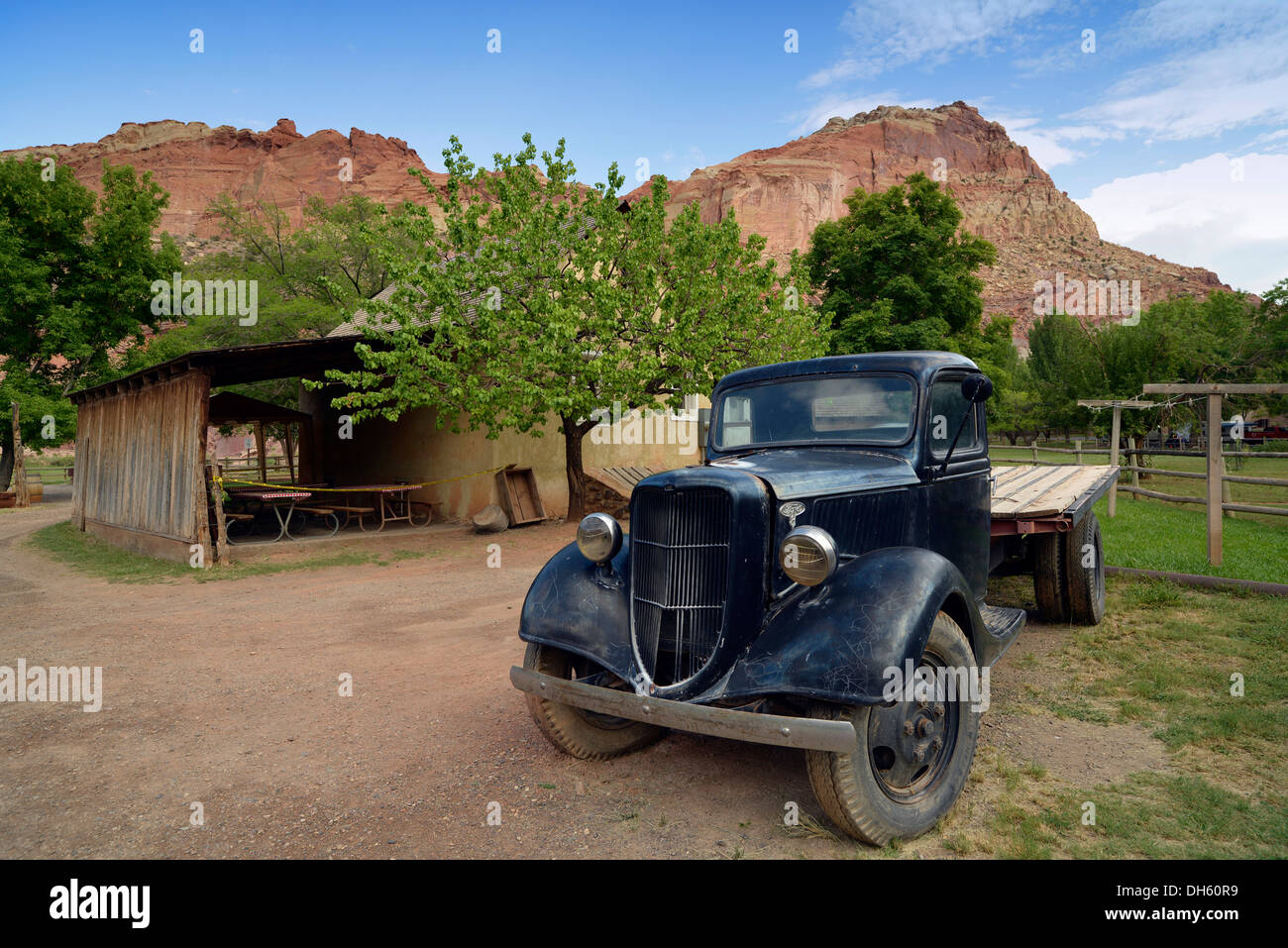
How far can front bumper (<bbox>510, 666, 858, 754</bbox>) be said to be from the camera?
107 inches

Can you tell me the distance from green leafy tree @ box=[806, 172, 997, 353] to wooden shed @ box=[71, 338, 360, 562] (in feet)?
64.4

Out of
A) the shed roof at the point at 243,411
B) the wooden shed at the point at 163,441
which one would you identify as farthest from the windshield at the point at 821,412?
the shed roof at the point at 243,411

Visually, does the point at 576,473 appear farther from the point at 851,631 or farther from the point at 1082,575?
the point at 851,631

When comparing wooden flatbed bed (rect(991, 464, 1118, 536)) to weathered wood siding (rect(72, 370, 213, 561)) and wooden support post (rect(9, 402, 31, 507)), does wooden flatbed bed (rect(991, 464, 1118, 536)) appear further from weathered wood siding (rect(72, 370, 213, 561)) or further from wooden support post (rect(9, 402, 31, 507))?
wooden support post (rect(9, 402, 31, 507))

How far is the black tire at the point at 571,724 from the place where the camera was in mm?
3814

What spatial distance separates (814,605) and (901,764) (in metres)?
0.81

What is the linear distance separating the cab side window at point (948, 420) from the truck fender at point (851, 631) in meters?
1.19

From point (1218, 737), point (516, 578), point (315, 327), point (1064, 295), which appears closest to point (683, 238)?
point (516, 578)

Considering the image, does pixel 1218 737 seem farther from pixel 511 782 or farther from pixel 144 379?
pixel 144 379

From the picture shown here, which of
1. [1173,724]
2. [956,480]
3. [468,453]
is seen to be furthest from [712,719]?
[468,453]

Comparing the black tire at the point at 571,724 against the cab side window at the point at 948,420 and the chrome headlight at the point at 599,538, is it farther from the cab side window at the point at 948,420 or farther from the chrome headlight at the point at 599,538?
the cab side window at the point at 948,420

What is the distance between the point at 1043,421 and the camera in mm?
44000

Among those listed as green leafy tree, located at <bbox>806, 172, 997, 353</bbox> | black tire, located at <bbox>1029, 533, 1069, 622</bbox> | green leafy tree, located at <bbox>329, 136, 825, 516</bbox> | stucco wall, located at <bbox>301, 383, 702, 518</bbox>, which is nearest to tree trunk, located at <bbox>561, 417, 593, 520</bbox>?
stucco wall, located at <bbox>301, 383, 702, 518</bbox>
